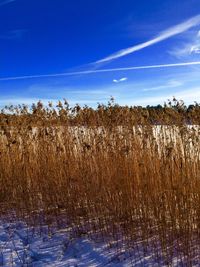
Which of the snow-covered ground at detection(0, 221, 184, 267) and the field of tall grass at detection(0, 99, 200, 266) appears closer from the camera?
the snow-covered ground at detection(0, 221, 184, 267)

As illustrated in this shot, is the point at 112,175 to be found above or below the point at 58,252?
above

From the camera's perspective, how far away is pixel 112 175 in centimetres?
479

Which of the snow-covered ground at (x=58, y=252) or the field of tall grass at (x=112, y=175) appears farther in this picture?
the field of tall grass at (x=112, y=175)

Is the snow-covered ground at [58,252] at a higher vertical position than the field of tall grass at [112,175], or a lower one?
lower

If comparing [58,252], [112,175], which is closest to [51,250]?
[58,252]

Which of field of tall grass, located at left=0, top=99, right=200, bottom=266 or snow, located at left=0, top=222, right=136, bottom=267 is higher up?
field of tall grass, located at left=0, top=99, right=200, bottom=266

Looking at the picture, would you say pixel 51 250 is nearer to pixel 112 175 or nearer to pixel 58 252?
pixel 58 252

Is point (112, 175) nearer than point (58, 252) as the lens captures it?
No

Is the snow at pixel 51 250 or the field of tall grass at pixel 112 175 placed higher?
the field of tall grass at pixel 112 175

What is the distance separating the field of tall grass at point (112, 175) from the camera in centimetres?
405

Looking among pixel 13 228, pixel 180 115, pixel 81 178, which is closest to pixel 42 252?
pixel 13 228

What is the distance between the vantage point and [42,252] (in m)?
4.17

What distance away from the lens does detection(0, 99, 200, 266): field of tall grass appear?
4055 mm

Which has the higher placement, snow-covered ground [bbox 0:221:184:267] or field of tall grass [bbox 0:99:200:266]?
field of tall grass [bbox 0:99:200:266]
